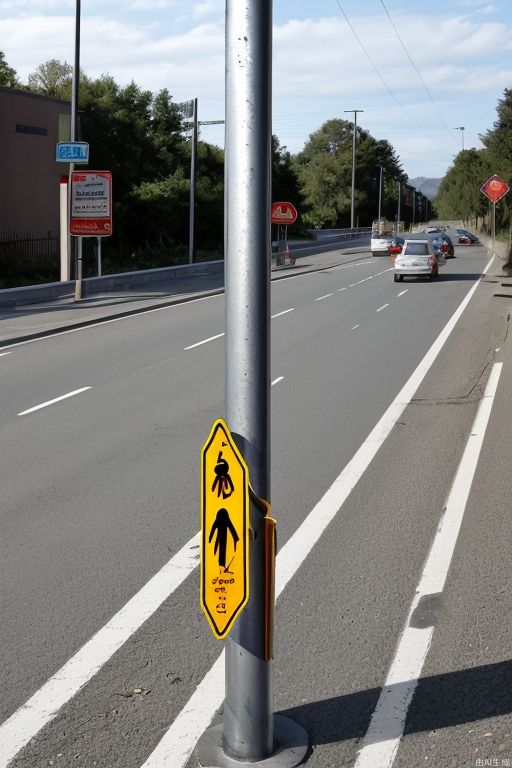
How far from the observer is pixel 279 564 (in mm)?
7207

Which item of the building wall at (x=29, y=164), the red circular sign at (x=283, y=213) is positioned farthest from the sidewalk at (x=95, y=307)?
the red circular sign at (x=283, y=213)

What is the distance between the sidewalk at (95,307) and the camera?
77.5 feet

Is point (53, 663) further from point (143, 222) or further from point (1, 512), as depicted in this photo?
point (143, 222)

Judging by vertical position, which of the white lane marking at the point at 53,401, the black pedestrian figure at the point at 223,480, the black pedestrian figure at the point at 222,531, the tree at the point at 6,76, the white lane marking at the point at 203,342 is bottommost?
the white lane marking at the point at 53,401

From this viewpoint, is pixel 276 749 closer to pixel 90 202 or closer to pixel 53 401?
pixel 53 401

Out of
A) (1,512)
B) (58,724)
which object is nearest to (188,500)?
(1,512)

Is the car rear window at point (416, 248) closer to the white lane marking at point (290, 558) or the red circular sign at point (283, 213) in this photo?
the red circular sign at point (283, 213)

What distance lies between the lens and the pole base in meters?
4.35

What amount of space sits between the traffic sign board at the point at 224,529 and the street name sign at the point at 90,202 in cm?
2753

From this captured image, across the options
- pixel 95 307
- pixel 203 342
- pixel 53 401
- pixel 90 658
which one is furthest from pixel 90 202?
pixel 90 658

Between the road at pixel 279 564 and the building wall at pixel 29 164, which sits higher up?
the building wall at pixel 29 164

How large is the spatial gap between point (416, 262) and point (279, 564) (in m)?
33.6

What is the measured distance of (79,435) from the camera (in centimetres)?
1184

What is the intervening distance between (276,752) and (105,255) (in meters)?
48.6
